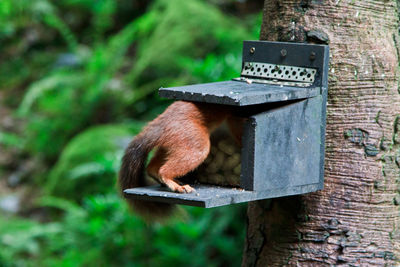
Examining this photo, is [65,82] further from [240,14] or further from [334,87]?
[334,87]

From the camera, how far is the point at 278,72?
7.04ft

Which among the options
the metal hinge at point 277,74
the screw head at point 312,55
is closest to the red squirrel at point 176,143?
the metal hinge at point 277,74

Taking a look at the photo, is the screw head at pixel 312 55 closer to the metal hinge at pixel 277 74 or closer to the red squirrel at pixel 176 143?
the metal hinge at pixel 277 74

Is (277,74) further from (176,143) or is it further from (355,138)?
(176,143)

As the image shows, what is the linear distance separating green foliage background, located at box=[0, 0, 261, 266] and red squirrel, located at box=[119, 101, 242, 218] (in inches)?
73.3

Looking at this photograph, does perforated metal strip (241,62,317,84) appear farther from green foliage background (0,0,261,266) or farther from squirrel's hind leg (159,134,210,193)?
green foliage background (0,0,261,266)

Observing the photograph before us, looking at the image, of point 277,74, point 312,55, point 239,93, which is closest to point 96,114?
point 277,74

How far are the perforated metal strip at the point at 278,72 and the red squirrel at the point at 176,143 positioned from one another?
21 centimetres

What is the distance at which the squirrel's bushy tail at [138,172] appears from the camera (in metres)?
2.08

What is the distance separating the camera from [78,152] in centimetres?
526

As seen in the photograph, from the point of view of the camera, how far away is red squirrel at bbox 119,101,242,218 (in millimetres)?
1998

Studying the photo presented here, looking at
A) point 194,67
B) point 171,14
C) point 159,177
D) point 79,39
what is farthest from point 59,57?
point 159,177

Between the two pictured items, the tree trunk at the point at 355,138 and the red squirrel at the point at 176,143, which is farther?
the tree trunk at the point at 355,138

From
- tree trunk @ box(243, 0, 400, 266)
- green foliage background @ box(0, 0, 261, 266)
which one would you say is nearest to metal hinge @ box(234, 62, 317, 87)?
tree trunk @ box(243, 0, 400, 266)
